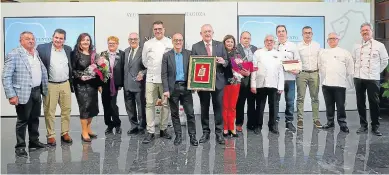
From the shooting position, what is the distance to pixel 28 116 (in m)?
5.30

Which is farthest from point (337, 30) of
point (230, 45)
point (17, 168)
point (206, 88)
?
point (17, 168)

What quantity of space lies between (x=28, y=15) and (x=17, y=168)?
5.31m

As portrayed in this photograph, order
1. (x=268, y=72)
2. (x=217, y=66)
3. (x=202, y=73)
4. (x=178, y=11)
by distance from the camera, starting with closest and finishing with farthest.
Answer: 1. (x=202, y=73)
2. (x=217, y=66)
3. (x=268, y=72)
4. (x=178, y=11)

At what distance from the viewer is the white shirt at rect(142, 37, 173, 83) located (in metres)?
5.95

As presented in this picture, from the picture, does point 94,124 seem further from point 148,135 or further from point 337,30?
point 337,30

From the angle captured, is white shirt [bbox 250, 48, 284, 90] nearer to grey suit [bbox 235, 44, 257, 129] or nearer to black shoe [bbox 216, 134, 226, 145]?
grey suit [bbox 235, 44, 257, 129]

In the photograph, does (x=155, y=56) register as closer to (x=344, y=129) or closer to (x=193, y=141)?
(x=193, y=141)

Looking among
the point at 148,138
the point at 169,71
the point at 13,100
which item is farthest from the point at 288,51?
the point at 13,100

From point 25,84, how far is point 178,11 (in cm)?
459

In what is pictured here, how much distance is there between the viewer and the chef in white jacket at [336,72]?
674cm

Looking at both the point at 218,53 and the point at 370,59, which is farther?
the point at 370,59

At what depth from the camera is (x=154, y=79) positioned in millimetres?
5957

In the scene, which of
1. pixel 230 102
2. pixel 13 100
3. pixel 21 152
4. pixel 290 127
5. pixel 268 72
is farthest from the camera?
pixel 290 127

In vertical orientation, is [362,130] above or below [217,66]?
A: below
